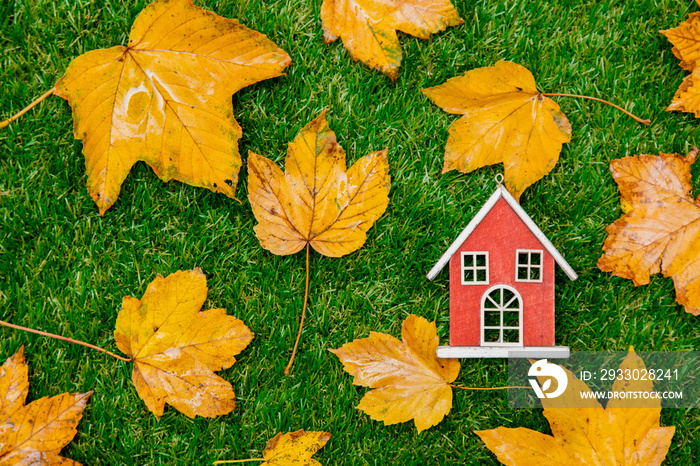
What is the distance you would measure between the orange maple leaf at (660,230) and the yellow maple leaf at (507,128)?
275mm

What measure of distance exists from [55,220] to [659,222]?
1.86 meters

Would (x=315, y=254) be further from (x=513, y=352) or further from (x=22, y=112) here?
(x=22, y=112)

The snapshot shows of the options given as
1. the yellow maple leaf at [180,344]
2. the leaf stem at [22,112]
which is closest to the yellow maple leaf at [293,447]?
the yellow maple leaf at [180,344]

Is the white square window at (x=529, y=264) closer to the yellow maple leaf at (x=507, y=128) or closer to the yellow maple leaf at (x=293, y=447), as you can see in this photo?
the yellow maple leaf at (x=507, y=128)

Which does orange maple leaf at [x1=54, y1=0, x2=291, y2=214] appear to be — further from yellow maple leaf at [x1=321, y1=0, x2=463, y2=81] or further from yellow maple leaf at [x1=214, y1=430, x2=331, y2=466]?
yellow maple leaf at [x1=214, y1=430, x2=331, y2=466]

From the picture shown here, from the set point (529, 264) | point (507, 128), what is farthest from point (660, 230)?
point (507, 128)

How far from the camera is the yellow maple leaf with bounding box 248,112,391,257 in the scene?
145cm

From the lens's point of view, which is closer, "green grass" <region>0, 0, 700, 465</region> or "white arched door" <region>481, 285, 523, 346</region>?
"white arched door" <region>481, 285, 523, 346</region>

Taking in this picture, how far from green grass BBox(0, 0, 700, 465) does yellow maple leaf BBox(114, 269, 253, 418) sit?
0.22ft

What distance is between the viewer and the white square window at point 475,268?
1.39 meters

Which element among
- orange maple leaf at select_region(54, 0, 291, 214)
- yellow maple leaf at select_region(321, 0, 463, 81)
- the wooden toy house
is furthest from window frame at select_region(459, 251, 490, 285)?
orange maple leaf at select_region(54, 0, 291, 214)

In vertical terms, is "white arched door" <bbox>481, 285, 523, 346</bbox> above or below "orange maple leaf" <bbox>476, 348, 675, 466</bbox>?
above

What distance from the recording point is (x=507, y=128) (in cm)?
147

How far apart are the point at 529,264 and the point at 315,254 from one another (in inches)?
25.0
